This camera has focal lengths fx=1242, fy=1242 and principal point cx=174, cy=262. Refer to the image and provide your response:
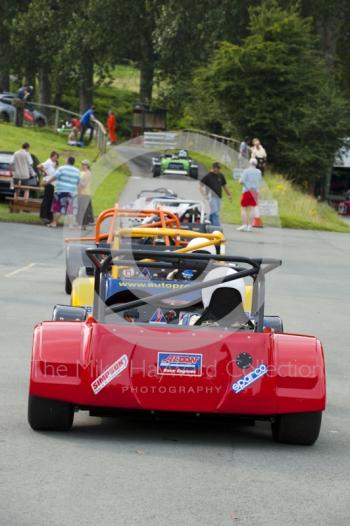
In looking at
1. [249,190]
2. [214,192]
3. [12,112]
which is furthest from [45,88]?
[214,192]

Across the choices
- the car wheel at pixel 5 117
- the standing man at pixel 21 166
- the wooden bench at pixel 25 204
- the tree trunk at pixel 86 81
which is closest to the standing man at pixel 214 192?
the wooden bench at pixel 25 204

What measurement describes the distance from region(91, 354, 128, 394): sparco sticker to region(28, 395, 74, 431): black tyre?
8.9 inches

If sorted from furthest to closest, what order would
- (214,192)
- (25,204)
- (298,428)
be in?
1. (25,204)
2. (214,192)
3. (298,428)

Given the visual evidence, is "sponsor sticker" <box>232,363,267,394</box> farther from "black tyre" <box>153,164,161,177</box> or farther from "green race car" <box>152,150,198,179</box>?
"black tyre" <box>153,164,161,177</box>

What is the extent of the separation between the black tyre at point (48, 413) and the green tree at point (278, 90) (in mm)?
41858

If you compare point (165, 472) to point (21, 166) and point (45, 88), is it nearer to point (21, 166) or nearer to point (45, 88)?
point (21, 166)

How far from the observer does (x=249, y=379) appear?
8.11 m

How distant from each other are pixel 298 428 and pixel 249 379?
A: 0.46 meters

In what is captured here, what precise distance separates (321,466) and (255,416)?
2.35 ft

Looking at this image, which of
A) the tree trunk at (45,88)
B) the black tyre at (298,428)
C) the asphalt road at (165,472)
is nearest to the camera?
the asphalt road at (165,472)

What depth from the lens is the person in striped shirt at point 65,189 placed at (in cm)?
2980

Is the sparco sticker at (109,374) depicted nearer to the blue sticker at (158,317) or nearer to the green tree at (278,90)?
the blue sticker at (158,317)

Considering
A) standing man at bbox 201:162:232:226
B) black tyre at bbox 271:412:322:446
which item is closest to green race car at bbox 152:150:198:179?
standing man at bbox 201:162:232:226

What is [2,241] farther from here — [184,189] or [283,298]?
[184,189]
